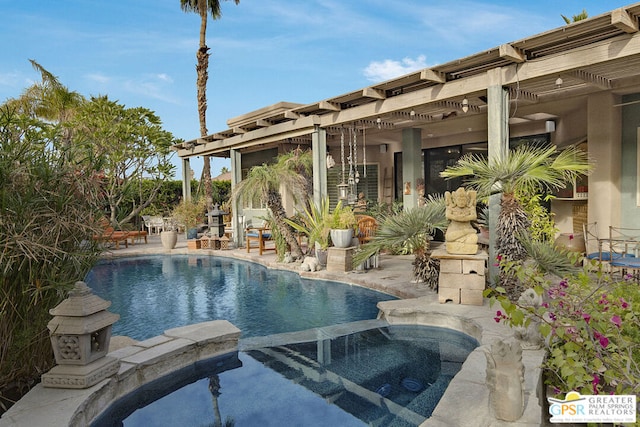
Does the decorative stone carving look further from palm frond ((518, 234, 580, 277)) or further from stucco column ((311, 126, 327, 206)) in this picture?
stucco column ((311, 126, 327, 206))

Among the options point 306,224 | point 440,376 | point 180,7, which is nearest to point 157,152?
point 180,7

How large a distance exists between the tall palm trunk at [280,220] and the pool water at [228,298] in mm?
753

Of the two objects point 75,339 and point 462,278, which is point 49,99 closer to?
point 75,339

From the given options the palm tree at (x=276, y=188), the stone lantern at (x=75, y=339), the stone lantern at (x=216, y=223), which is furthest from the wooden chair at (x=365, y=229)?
the stone lantern at (x=75, y=339)

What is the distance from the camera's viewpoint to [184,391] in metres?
3.65

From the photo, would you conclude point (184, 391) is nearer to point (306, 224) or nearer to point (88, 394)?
point (88, 394)

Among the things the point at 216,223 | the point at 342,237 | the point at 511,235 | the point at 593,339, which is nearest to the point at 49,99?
the point at 216,223

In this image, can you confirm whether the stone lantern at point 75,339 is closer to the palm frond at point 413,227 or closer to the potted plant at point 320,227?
the palm frond at point 413,227

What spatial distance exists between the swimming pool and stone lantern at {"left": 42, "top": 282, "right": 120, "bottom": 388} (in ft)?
1.19

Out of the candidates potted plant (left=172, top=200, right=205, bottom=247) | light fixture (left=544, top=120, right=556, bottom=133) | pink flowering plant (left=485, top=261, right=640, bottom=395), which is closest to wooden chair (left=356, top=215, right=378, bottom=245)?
light fixture (left=544, top=120, right=556, bottom=133)

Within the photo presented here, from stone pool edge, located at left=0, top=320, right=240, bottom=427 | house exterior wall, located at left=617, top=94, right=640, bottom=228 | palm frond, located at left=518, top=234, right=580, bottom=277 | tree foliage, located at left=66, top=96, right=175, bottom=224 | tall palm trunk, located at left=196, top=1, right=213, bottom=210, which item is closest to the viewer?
stone pool edge, located at left=0, top=320, right=240, bottom=427

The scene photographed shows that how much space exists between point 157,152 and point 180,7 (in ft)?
19.9

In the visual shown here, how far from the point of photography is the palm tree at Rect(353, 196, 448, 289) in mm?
6168

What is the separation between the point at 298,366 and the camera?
13.4 ft
